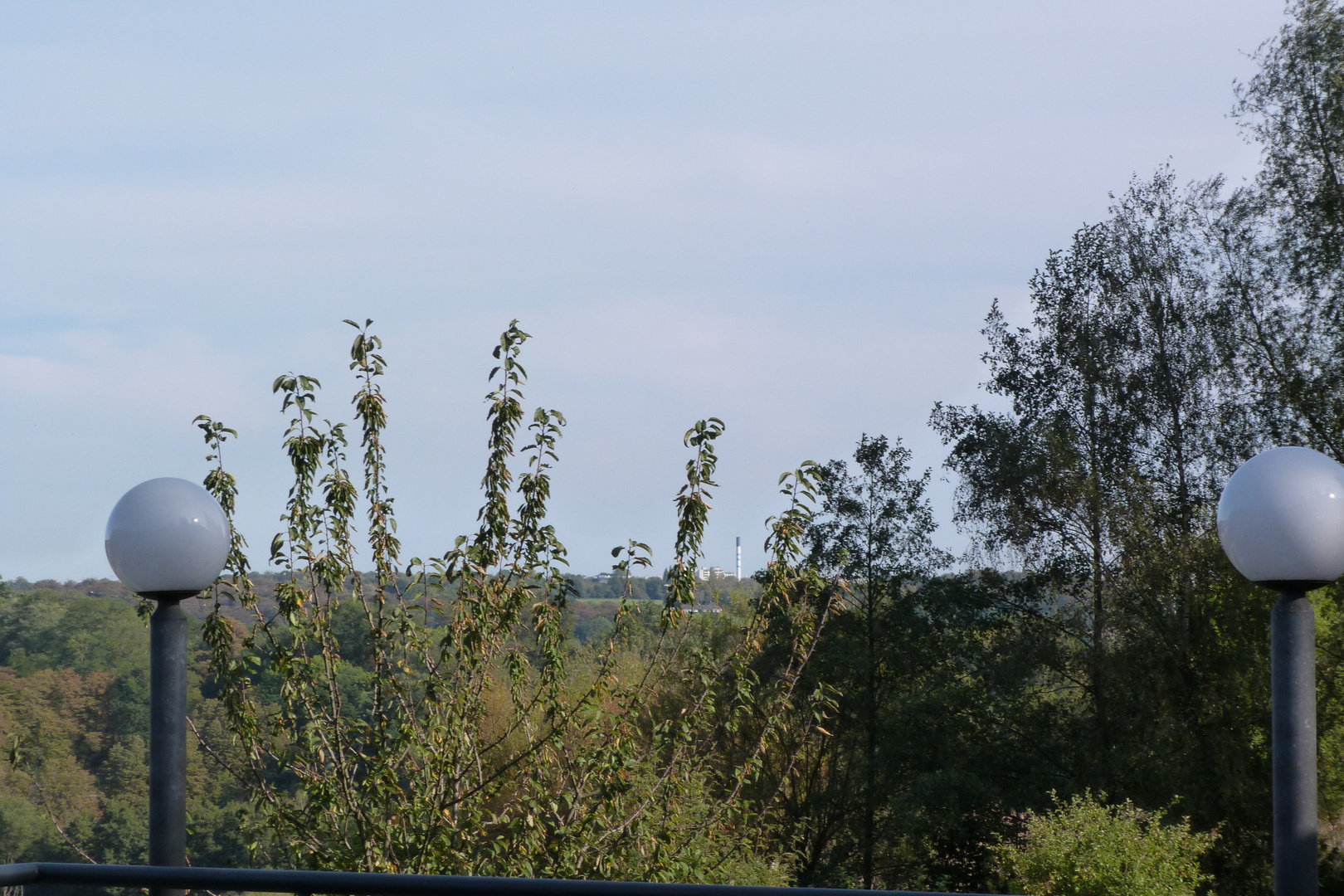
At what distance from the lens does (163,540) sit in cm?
245

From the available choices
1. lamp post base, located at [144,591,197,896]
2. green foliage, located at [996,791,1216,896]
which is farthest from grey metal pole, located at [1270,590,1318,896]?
green foliage, located at [996,791,1216,896]

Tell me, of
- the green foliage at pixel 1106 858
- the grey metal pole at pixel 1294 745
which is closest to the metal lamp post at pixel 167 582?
the grey metal pole at pixel 1294 745

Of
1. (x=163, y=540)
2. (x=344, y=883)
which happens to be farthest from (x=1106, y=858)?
(x=344, y=883)

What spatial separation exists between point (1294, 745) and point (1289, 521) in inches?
16.7

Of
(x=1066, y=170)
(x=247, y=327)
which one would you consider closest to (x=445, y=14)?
(x=247, y=327)

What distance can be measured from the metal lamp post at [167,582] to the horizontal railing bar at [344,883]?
51cm

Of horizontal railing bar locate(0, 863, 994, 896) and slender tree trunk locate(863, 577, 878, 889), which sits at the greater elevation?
horizontal railing bar locate(0, 863, 994, 896)

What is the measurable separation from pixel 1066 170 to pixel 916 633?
10359mm

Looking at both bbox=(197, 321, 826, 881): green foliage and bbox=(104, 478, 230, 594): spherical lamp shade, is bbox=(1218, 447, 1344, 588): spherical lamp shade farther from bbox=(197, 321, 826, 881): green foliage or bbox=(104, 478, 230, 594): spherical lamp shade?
bbox=(197, 321, 826, 881): green foliage

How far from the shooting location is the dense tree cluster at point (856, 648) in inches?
195

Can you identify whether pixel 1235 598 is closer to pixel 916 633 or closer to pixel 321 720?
pixel 916 633

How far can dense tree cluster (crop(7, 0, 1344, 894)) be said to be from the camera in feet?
16.3

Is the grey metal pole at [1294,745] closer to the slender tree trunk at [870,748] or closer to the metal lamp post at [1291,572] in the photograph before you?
the metal lamp post at [1291,572]

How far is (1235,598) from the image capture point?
15.6 meters
